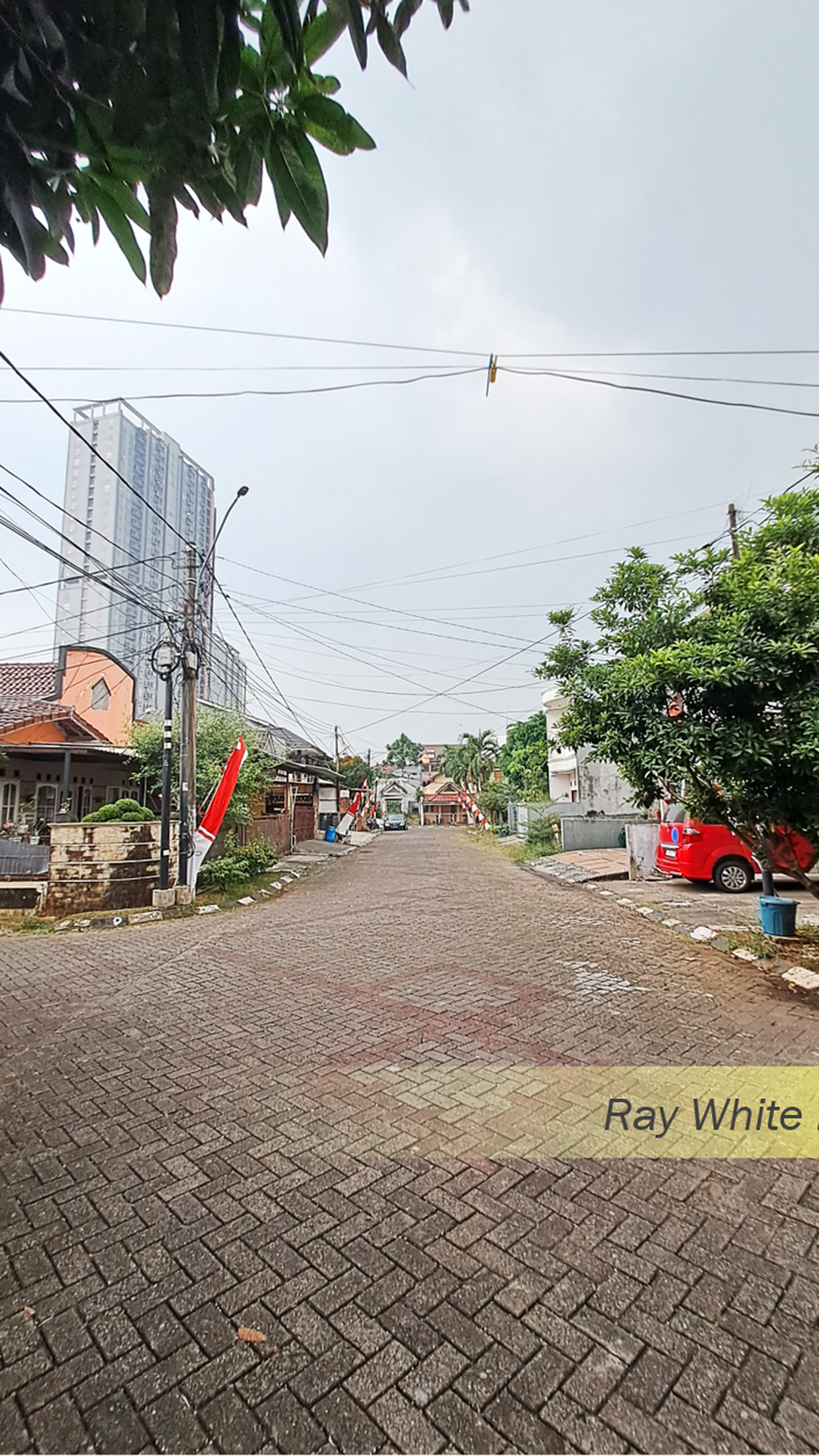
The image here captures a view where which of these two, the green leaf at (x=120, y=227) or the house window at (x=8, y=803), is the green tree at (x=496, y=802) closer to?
the house window at (x=8, y=803)

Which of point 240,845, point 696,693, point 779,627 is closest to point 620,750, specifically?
point 696,693

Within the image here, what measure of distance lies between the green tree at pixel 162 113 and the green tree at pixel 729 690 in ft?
18.8

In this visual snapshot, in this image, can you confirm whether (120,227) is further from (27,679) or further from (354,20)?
(27,679)

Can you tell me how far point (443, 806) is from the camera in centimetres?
7138

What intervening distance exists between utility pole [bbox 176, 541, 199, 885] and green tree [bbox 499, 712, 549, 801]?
59.6ft

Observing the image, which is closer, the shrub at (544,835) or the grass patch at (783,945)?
the grass patch at (783,945)

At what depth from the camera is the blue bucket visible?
7219mm

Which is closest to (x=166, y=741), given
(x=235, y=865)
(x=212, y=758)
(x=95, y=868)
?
(x=95, y=868)

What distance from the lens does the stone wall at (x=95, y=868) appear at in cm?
963

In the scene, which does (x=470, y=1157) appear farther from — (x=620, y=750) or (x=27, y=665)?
(x=27, y=665)

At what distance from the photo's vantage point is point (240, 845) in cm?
1405

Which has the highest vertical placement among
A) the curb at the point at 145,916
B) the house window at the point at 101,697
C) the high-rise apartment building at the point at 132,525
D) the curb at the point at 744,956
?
the high-rise apartment building at the point at 132,525

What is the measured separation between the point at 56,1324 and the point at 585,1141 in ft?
7.33

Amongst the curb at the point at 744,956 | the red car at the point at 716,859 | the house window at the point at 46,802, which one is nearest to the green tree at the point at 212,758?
the house window at the point at 46,802
